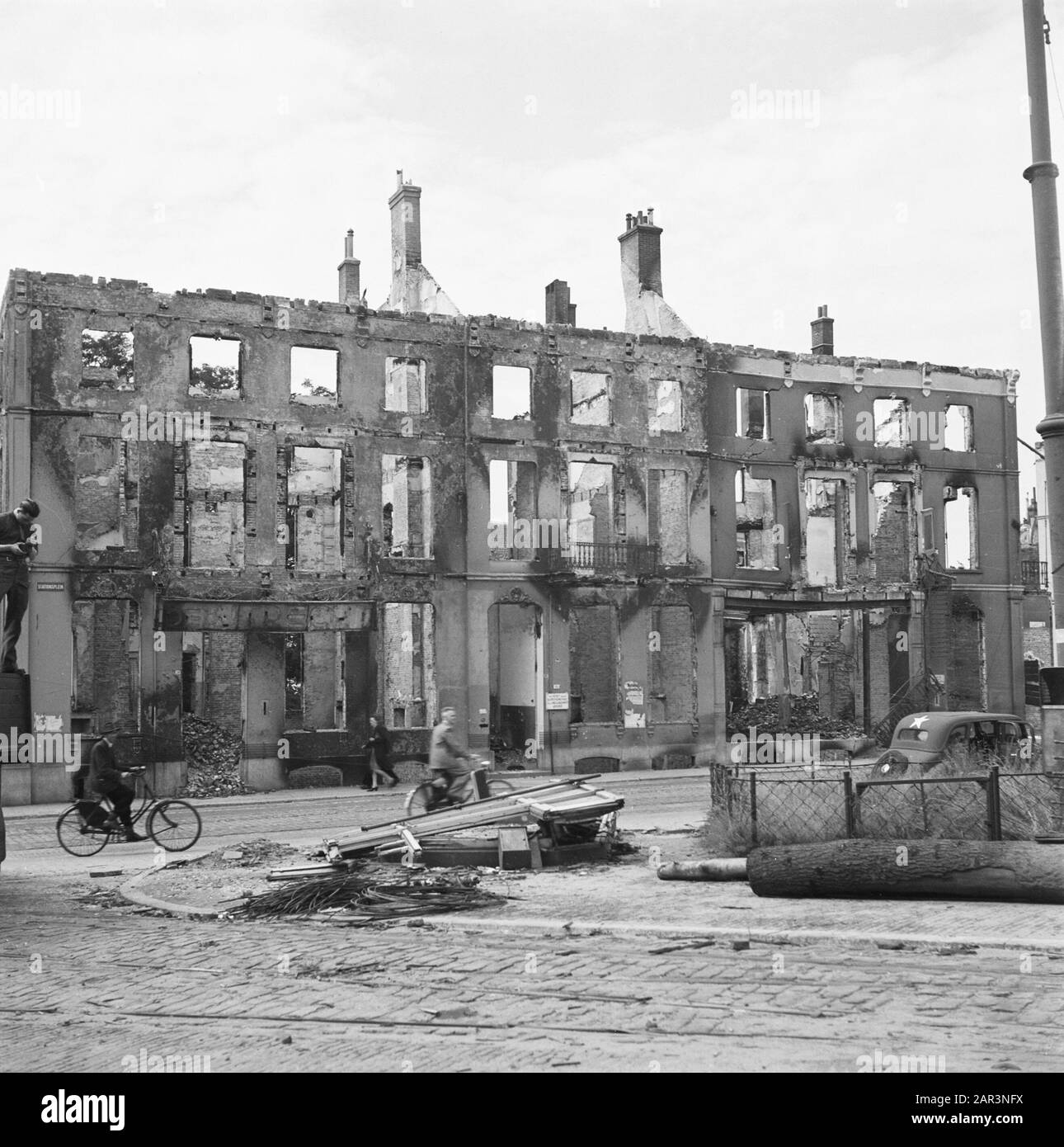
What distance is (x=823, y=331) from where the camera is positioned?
4491 cm

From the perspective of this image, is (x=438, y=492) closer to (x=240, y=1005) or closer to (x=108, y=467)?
(x=108, y=467)

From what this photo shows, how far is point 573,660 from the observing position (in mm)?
37188

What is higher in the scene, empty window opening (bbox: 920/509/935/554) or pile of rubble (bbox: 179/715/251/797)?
empty window opening (bbox: 920/509/935/554)

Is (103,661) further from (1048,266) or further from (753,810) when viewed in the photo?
(1048,266)

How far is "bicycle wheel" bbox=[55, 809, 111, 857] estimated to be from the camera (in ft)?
55.7

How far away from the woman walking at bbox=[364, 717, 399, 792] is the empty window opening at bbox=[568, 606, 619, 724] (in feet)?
25.9

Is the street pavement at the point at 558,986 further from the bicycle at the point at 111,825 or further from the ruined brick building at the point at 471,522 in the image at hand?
the ruined brick building at the point at 471,522

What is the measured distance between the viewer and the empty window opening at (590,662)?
36.9 meters

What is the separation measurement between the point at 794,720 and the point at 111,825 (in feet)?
80.5

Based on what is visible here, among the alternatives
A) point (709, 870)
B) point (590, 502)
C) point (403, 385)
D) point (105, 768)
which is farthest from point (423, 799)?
point (590, 502)

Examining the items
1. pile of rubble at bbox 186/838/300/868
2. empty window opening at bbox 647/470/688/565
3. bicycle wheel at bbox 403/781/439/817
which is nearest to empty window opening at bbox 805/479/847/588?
empty window opening at bbox 647/470/688/565

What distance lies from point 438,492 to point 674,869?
66.7 feet

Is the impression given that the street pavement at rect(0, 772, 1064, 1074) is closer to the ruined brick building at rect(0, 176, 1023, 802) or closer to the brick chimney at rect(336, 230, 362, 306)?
the ruined brick building at rect(0, 176, 1023, 802)
